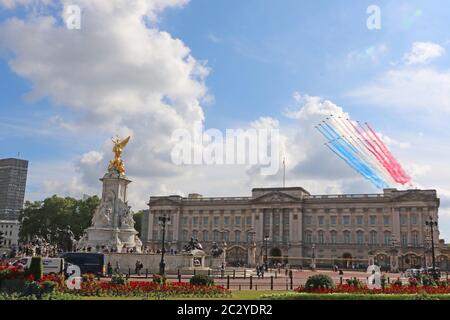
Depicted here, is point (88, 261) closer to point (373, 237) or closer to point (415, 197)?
point (373, 237)

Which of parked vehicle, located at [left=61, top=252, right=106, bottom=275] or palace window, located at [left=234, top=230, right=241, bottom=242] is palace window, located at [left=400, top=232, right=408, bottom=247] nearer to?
palace window, located at [left=234, top=230, right=241, bottom=242]

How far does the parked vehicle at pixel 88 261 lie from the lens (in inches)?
1499

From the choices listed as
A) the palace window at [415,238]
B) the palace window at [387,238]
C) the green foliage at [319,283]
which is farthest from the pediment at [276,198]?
the green foliage at [319,283]

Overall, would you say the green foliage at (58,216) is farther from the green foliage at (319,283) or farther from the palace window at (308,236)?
the green foliage at (319,283)

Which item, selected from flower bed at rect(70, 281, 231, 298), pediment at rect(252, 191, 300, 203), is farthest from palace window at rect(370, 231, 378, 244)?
flower bed at rect(70, 281, 231, 298)

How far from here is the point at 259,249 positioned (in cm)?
9838

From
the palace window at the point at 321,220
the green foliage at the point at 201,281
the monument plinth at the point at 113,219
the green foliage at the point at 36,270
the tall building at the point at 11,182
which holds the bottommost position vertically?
the green foliage at the point at 201,281

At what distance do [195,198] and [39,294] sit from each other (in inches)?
Result: 3764

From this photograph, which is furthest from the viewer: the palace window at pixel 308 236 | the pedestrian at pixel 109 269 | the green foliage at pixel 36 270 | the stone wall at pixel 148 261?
the palace window at pixel 308 236

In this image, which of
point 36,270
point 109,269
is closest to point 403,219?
point 109,269

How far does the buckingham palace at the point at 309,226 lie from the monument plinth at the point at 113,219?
36.9m

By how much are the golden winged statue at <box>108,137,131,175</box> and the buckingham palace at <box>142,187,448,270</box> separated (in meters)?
38.1
